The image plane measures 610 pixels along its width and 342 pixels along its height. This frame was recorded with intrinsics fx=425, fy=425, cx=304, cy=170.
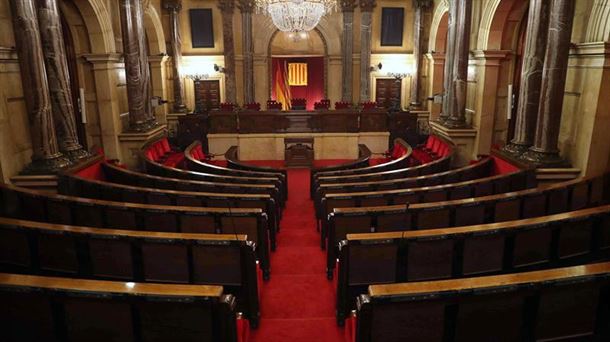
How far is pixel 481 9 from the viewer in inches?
375

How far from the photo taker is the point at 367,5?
14992mm

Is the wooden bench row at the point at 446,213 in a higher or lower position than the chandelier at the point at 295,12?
lower

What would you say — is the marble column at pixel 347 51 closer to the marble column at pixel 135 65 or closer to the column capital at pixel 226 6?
the column capital at pixel 226 6

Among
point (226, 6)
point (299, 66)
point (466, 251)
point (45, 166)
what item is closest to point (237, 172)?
point (45, 166)

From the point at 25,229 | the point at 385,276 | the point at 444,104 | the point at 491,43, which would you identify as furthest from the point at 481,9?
the point at 25,229

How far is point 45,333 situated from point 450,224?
361cm

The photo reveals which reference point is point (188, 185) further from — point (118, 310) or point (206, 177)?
point (118, 310)

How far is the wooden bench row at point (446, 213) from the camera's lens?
420 cm

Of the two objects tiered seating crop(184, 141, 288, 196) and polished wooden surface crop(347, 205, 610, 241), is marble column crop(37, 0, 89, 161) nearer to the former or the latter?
tiered seating crop(184, 141, 288, 196)

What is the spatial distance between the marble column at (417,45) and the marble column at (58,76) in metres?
10.8

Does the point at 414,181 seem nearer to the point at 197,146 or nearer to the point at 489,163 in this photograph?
the point at 489,163

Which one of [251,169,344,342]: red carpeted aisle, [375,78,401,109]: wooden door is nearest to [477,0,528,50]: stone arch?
[375,78,401,109]: wooden door

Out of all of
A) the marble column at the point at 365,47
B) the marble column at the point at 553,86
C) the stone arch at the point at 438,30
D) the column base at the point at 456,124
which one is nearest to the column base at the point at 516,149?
the marble column at the point at 553,86

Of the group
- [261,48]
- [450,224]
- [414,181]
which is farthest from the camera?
[261,48]
